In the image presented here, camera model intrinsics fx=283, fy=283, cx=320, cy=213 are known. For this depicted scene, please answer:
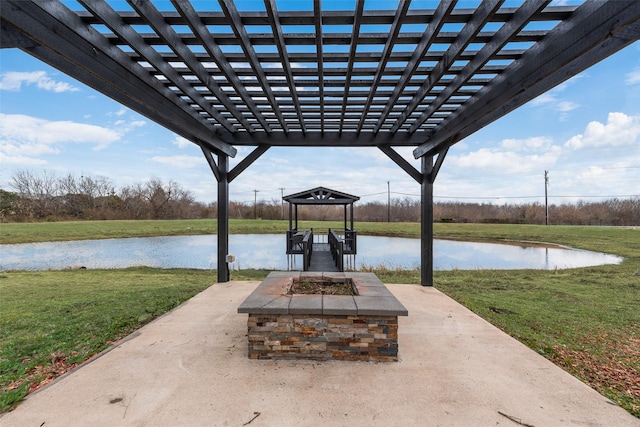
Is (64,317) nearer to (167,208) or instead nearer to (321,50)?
(321,50)

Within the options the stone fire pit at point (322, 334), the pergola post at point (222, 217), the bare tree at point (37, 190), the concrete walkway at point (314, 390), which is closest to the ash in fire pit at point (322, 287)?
the stone fire pit at point (322, 334)

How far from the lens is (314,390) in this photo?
2268mm

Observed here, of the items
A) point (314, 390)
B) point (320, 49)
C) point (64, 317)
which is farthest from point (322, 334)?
point (64, 317)

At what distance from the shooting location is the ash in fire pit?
3.47 meters

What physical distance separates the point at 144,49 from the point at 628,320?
23.0ft

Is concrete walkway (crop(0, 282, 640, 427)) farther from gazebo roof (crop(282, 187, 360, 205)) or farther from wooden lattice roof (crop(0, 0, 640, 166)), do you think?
gazebo roof (crop(282, 187, 360, 205))

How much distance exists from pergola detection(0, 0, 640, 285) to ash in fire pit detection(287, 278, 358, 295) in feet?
7.92

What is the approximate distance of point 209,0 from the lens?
2.10 meters

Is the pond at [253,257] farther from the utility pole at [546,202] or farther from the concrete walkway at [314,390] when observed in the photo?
the utility pole at [546,202]

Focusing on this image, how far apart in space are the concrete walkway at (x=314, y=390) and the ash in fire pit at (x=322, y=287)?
83 centimetres

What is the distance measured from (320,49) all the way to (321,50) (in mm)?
24

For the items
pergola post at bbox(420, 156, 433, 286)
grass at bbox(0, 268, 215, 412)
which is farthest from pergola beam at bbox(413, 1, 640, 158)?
grass at bbox(0, 268, 215, 412)

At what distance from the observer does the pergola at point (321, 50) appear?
6.50 ft

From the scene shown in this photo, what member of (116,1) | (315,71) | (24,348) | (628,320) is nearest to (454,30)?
(315,71)
